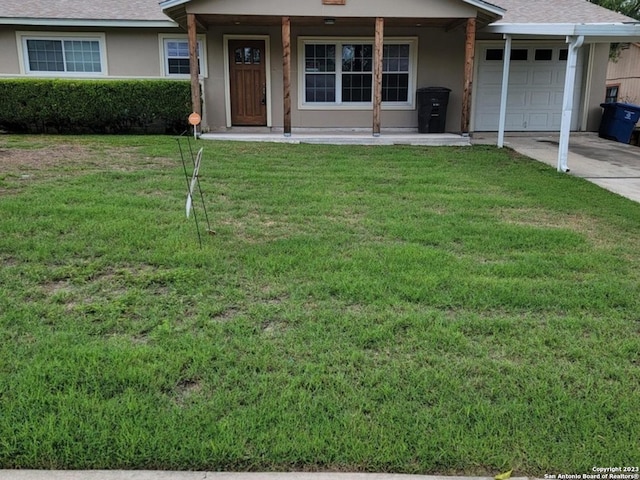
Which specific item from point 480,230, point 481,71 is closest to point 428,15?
point 481,71

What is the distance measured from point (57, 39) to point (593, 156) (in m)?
13.1

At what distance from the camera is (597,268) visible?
4.63 meters

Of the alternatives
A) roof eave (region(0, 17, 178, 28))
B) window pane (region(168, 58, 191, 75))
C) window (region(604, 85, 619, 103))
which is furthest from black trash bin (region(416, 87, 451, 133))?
window (region(604, 85, 619, 103))

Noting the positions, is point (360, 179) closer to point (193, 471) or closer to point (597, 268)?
point (597, 268)

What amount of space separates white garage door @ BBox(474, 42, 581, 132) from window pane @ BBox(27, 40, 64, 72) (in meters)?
10.9

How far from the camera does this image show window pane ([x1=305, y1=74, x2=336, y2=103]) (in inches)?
566

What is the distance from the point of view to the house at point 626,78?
2405cm

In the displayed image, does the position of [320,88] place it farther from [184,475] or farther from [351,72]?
[184,475]

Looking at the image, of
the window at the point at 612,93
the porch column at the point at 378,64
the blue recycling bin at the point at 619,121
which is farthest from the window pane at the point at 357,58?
the window at the point at 612,93

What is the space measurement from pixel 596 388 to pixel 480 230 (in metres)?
2.96

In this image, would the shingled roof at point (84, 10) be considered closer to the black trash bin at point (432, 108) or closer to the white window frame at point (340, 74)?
the white window frame at point (340, 74)

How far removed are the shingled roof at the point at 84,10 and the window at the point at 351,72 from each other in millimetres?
3915

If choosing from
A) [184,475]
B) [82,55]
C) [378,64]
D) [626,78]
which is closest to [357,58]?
[378,64]

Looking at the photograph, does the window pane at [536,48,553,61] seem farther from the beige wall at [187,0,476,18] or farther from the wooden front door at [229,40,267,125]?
the wooden front door at [229,40,267,125]
